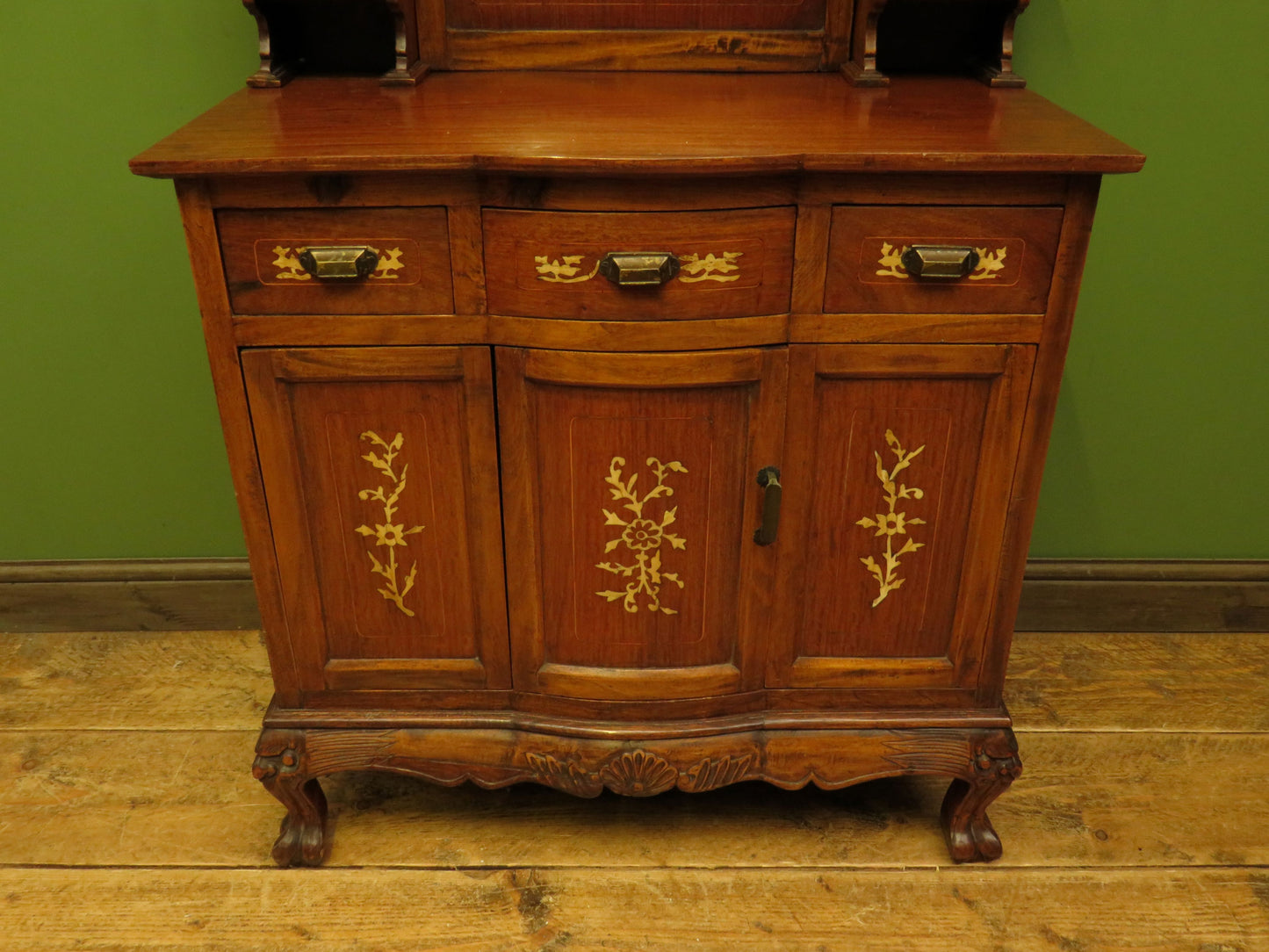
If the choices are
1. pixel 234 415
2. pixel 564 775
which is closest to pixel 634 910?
pixel 564 775

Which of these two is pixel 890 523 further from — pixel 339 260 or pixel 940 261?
pixel 339 260

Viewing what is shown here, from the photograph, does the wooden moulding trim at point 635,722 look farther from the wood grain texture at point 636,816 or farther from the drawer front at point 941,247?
the drawer front at point 941,247

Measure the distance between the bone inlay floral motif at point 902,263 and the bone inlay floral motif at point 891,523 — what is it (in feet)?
0.71

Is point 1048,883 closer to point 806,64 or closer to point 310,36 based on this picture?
point 806,64

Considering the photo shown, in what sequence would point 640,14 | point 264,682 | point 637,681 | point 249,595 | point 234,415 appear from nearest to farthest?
1. point 234,415
2. point 637,681
3. point 640,14
4. point 264,682
5. point 249,595

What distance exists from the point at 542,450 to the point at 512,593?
23 cm

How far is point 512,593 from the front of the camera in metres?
1.54

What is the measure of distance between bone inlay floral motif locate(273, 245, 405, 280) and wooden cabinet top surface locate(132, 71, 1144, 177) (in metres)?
0.11

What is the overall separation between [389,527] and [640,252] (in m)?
0.53

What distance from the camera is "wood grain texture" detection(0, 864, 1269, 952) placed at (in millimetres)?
1581

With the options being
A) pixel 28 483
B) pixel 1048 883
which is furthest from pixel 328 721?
pixel 1048 883

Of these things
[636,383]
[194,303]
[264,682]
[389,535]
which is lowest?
[264,682]

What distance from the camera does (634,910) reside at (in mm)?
1630

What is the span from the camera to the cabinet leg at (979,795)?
1.63 m
